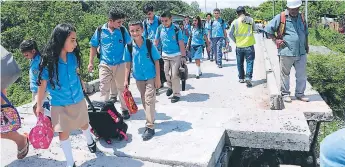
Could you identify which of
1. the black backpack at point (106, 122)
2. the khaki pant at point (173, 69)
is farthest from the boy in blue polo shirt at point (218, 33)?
the black backpack at point (106, 122)

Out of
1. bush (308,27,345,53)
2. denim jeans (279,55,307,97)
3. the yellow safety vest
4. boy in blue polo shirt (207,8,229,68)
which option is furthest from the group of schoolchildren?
bush (308,27,345,53)

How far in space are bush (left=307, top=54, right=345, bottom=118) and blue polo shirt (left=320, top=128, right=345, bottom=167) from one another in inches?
253

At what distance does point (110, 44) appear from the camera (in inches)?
217

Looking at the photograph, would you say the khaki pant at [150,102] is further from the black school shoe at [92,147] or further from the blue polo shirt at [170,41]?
the blue polo shirt at [170,41]

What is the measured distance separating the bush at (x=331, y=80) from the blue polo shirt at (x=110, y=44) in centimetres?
474

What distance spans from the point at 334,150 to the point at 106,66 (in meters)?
4.23

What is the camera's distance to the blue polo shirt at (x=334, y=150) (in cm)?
180

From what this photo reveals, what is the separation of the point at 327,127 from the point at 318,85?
109 cm

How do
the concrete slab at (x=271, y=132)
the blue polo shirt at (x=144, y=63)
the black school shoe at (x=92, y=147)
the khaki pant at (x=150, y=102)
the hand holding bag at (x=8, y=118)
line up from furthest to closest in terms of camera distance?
1. the blue polo shirt at (x=144, y=63)
2. the khaki pant at (x=150, y=102)
3. the concrete slab at (x=271, y=132)
4. the black school shoe at (x=92, y=147)
5. the hand holding bag at (x=8, y=118)

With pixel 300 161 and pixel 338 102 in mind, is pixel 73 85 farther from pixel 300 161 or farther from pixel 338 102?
pixel 338 102

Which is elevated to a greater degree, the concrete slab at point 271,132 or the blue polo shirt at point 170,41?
the blue polo shirt at point 170,41

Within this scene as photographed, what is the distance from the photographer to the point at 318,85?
26.2 ft

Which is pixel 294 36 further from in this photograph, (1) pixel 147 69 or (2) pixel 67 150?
(2) pixel 67 150

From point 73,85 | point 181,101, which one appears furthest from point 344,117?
point 73,85
